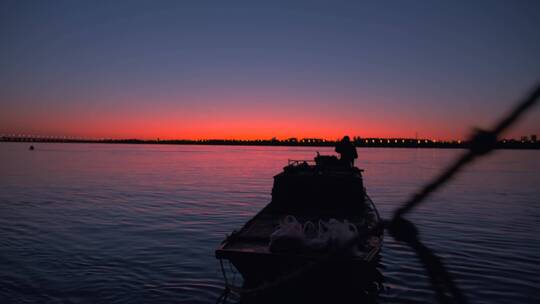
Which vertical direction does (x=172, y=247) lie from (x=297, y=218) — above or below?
below

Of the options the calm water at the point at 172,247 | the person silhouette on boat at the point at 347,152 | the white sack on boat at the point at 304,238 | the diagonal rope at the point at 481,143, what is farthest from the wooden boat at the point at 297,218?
the diagonal rope at the point at 481,143

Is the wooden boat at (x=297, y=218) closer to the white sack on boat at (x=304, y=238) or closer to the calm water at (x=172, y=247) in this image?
the white sack on boat at (x=304, y=238)

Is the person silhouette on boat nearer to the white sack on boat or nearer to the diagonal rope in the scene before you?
the white sack on boat

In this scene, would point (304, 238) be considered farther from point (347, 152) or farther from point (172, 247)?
point (347, 152)

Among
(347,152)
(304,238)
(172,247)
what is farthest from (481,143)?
(347,152)

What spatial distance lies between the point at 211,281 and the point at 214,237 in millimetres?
6580

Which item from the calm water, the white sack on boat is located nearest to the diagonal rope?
the calm water

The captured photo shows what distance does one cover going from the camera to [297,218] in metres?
15.6

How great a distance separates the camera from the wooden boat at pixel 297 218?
973 cm

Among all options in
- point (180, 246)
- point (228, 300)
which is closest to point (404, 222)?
point (228, 300)

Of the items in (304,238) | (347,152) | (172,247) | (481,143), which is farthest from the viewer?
(347,152)

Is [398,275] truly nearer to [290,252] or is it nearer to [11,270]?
[290,252]

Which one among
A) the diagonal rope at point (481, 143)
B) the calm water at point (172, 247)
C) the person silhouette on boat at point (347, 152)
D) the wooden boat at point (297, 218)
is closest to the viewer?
the diagonal rope at point (481, 143)

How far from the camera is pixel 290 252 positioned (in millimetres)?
9766
